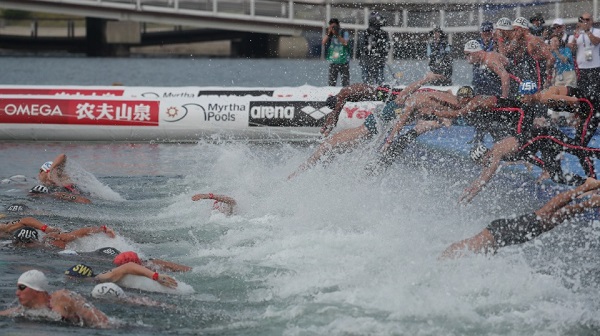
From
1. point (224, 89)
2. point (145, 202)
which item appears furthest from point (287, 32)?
point (145, 202)

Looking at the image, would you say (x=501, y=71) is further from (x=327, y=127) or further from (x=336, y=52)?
(x=336, y=52)

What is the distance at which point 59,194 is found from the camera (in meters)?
14.3

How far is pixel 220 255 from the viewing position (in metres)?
10.9

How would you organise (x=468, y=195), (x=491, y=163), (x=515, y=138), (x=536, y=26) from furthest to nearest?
1. (x=536, y=26)
2. (x=468, y=195)
3. (x=491, y=163)
4. (x=515, y=138)

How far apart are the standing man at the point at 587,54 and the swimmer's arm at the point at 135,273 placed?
8.40 m

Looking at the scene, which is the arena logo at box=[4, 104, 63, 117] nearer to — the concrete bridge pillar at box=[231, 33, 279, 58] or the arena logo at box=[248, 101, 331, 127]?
the arena logo at box=[248, 101, 331, 127]

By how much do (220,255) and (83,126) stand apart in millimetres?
9496

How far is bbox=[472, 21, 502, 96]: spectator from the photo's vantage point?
1355cm

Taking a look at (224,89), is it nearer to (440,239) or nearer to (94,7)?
(440,239)

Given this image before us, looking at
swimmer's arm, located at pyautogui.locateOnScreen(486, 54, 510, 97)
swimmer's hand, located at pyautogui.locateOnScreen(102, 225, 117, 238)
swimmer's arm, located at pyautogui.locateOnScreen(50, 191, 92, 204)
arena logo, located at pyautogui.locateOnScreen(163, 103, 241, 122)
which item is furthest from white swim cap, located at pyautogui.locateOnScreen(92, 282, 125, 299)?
arena logo, located at pyautogui.locateOnScreen(163, 103, 241, 122)

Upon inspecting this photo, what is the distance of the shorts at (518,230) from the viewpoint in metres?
8.80

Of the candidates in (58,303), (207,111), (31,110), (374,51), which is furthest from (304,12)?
(58,303)

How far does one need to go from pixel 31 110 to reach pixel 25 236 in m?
8.86

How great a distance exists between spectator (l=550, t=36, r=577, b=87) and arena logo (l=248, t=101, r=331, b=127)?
14.6 ft
